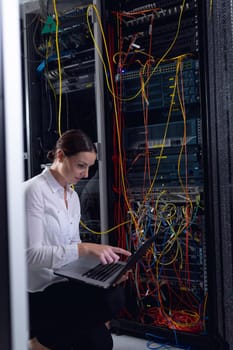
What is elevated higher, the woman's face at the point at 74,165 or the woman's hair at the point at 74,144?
the woman's hair at the point at 74,144

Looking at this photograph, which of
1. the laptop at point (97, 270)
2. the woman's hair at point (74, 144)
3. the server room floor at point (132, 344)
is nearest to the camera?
the laptop at point (97, 270)

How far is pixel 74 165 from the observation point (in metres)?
1.56

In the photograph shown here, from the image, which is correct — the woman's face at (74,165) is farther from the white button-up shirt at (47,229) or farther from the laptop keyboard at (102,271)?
the laptop keyboard at (102,271)

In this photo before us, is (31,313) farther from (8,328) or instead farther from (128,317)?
(8,328)

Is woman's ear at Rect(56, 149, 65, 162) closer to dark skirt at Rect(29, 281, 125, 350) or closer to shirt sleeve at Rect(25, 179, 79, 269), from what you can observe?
shirt sleeve at Rect(25, 179, 79, 269)

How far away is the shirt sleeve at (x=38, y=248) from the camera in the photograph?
4.51 ft

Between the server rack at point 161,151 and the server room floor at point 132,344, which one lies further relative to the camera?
the server room floor at point 132,344

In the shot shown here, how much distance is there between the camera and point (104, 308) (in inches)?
59.0

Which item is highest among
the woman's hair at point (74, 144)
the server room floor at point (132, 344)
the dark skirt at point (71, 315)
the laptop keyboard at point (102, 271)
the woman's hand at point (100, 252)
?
the woman's hair at point (74, 144)

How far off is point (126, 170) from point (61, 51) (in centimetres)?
83

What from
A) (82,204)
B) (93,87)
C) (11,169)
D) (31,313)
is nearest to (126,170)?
(82,204)

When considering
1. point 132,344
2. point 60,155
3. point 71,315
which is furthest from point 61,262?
point 132,344

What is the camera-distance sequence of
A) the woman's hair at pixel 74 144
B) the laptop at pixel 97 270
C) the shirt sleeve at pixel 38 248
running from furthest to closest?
the woman's hair at pixel 74 144, the shirt sleeve at pixel 38 248, the laptop at pixel 97 270

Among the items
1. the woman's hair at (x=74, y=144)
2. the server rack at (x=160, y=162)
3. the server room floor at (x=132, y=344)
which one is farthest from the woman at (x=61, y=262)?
the server rack at (x=160, y=162)
